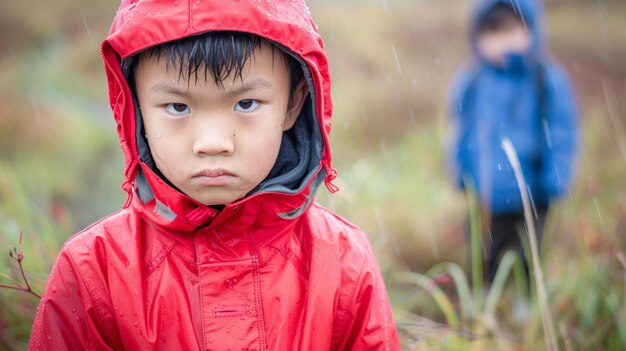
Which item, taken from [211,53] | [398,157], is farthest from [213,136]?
[398,157]

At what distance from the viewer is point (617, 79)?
8523 millimetres

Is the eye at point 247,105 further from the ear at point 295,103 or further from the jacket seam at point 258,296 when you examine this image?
the jacket seam at point 258,296

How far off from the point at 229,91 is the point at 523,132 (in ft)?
9.55

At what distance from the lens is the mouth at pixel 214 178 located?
159cm

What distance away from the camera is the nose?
1.54 meters

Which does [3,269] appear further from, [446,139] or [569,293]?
[446,139]

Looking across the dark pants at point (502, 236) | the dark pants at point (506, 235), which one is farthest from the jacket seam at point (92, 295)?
the dark pants at point (506, 235)

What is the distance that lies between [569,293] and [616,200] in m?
1.36

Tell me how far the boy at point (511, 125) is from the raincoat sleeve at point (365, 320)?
2.25 meters

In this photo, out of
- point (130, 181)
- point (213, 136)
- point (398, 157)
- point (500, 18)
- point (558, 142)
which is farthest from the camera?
point (398, 157)

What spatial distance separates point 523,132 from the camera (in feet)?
13.1

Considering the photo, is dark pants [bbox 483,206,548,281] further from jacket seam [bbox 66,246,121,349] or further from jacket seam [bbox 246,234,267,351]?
jacket seam [bbox 66,246,121,349]

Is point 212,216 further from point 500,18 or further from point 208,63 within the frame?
point 500,18

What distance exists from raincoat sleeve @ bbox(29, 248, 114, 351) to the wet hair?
3.54 metres
